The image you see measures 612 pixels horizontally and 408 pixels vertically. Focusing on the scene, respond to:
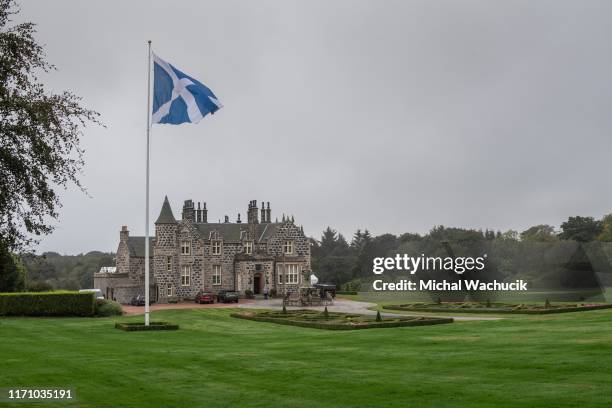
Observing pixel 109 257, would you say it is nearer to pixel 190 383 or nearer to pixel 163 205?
pixel 163 205

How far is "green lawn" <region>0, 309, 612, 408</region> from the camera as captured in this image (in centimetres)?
1541

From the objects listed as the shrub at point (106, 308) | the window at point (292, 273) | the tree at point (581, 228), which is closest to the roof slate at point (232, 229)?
the window at point (292, 273)

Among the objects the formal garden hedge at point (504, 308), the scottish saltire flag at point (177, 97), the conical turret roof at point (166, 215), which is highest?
the scottish saltire flag at point (177, 97)

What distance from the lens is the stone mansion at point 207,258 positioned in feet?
237

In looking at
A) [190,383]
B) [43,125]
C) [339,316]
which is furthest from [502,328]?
[43,125]

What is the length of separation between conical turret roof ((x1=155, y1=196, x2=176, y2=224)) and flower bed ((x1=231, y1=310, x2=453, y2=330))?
87.0 ft

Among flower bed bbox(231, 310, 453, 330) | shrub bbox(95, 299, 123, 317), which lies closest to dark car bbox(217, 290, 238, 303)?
shrub bbox(95, 299, 123, 317)

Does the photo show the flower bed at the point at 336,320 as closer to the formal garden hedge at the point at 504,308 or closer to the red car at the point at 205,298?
the formal garden hedge at the point at 504,308

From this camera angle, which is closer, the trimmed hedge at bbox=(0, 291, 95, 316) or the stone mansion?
the trimmed hedge at bbox=(0, 291, 95, 316)

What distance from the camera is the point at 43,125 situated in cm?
1727

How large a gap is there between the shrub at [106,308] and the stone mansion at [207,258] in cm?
1816

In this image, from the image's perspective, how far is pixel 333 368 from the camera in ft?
65.1

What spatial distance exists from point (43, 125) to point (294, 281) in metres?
61.4

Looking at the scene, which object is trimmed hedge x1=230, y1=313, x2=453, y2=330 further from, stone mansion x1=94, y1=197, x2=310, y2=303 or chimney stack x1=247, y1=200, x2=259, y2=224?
chimney stack x1=247, y1=200, x2=259, y2=224
